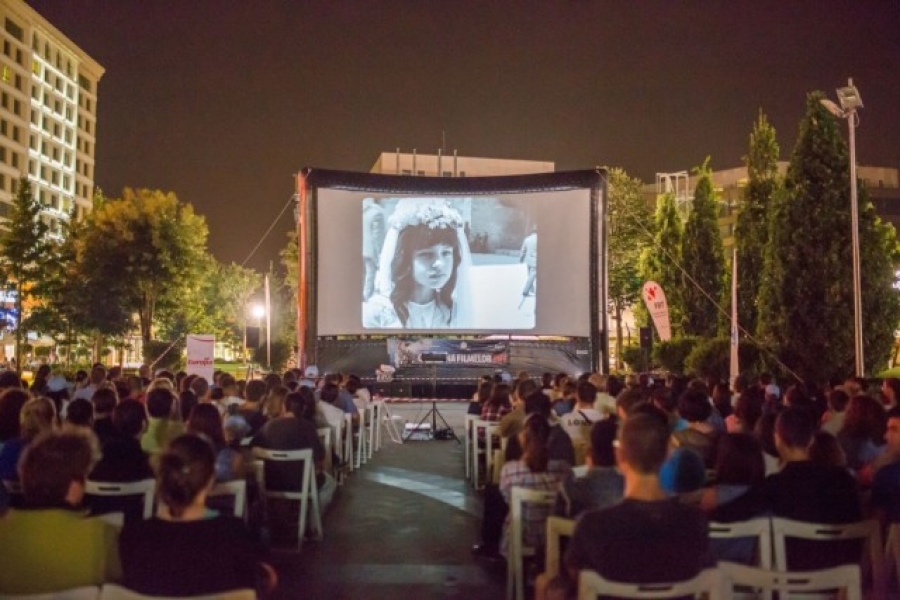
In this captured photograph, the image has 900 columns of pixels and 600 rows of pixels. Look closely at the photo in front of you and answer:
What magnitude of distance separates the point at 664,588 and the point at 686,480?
4.53 ft

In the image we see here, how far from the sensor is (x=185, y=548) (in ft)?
8.23

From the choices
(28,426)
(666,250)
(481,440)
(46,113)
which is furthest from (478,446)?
(46,113)

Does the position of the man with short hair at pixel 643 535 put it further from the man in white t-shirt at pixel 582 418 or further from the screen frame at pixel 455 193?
the screen frame at pixel 455 193

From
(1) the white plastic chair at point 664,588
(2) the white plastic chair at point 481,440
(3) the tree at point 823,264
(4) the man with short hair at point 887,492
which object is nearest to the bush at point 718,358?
(3) the tree at point 823,264

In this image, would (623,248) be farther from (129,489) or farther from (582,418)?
(129,489)

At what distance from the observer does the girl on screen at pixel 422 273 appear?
52.5ft

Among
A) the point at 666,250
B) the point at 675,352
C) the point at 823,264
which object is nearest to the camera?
the point at 823,264

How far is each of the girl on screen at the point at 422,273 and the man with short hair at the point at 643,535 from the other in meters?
13.3

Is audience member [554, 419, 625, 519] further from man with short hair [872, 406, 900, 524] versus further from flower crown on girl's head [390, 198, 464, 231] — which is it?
flower crown on girl's head [390, 198, 464, 231]

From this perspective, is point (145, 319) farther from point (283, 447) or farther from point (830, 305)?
point (283, 447)

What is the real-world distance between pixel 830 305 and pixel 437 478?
9469 mm

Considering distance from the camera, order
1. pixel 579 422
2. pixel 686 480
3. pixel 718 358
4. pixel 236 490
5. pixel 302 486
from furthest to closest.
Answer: pixel 718 358 → pixel 579 422 → pixel 302 486 → pixel 236 490 → pixel 686 480

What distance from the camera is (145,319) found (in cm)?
2884

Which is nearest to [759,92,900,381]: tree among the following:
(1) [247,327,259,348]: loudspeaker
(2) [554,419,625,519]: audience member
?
(1) [247,327,259,348]: loudspeaker
